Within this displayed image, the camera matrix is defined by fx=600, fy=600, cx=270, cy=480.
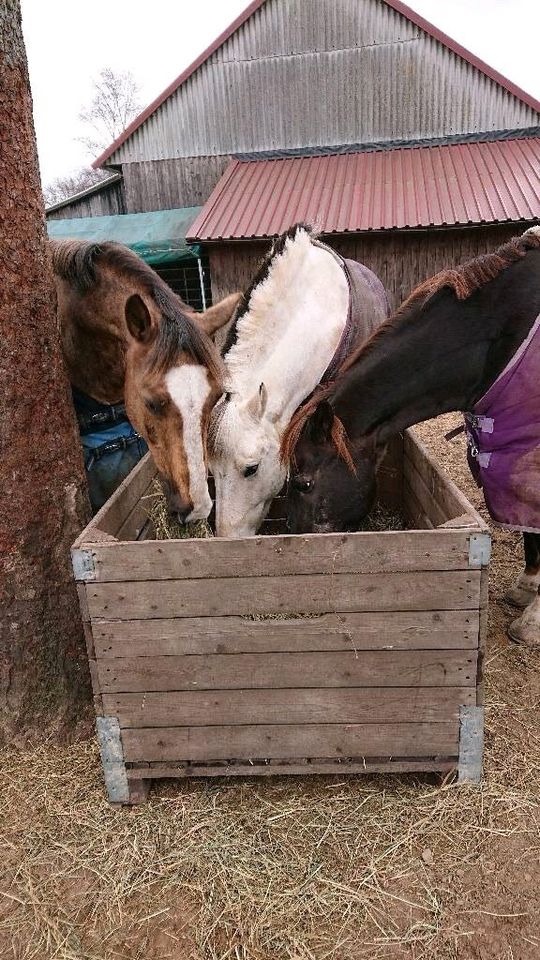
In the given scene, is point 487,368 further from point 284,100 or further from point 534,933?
point 284,100

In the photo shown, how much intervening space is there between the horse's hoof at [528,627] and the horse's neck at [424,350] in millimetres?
1280

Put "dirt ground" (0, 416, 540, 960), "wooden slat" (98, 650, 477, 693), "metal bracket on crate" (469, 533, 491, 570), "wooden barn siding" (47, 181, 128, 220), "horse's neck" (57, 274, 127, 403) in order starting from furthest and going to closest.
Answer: "wooden barn siding" (47, 181, 128, 220) → "horse's neck" (57, 274, 127, 403) → "wooden slat" (98, 650, 477, 693) → "metal bracket on crate" (469, 533, 491, 570) → "dirt ground" (0, 416, 540, 960)

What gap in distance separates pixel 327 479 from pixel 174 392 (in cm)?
87

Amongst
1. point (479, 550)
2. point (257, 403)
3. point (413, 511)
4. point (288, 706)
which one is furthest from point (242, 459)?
point (479, 550)

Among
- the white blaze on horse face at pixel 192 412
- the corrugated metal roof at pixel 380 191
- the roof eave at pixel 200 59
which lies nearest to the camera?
the white blaze on horse face at pixel 192 412

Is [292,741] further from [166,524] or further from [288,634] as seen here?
[166,524]

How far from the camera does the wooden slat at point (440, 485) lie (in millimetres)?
2062

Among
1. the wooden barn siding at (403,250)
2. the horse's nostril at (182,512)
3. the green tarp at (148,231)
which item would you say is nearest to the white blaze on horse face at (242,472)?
the horse's nostril at (182,512)

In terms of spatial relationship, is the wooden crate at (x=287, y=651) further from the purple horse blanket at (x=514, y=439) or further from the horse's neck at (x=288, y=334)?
the horse's neck at (x=288, y=334)

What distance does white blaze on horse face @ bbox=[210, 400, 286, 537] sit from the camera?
3047 mm

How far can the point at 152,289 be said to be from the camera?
103 inches

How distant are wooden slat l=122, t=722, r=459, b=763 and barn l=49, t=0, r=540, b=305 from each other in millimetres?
9460

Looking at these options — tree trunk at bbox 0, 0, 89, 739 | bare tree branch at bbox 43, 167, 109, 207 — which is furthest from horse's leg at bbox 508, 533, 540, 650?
bare tree branch at bbox 43, 167, 109, 207

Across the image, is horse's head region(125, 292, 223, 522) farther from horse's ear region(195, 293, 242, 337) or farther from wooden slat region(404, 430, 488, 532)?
wooden slat region(404, 430, 488, 532)
